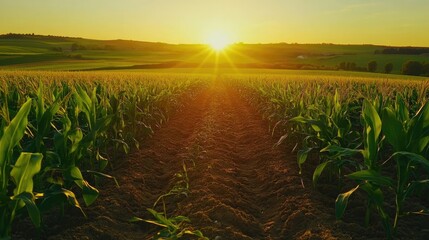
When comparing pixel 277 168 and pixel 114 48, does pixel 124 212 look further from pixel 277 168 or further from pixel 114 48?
pixel 114 48

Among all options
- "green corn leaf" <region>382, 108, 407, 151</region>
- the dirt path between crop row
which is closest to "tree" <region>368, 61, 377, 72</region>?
the dirt path between crop row

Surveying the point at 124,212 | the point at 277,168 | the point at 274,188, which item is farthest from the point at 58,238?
the point at 277,168

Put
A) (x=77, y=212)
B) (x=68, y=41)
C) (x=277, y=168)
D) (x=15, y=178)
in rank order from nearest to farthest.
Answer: (x=15, y=178), (x=77, y=212), (x=277, y=168), (x=68, y=41)

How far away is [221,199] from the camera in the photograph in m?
5.30

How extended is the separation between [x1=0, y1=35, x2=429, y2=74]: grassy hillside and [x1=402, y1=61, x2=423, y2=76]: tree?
509 centimetres

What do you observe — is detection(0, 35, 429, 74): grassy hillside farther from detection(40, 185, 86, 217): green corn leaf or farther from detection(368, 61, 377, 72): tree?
detection(40, 185, 86, 217): green corn leaf

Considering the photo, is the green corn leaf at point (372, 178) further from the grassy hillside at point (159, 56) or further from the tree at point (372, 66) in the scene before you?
the tree at point (372, 66)

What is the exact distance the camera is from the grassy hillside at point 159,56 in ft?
223

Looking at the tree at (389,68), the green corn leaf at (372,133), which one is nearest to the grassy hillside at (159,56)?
the tree at (389,68)

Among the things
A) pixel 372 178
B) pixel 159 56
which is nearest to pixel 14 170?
pixel 372 178

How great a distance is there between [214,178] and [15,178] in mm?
3336

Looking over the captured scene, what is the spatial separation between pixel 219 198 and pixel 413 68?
224ft

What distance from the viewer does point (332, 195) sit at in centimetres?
559

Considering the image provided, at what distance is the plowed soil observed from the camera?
4332 mm
